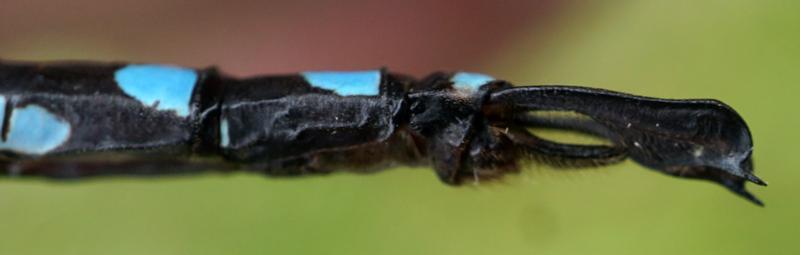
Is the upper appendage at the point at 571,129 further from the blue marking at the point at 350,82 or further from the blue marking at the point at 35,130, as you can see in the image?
the blue marking at the point at 35,130

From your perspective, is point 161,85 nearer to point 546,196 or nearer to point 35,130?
point 35,130

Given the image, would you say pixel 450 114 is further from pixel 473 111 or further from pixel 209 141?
pixel 209 141

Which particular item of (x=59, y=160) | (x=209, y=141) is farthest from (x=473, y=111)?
(x=59, y=160)

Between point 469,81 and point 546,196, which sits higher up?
point 469,81

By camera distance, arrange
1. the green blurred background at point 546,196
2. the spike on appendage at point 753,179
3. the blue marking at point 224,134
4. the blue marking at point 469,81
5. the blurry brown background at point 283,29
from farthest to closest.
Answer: the blurry brown background at point 283,29 → the green blurred background at point 546,196 → the blue marking at point 224,134 → the blue marking at point 469,81 → the spike on appendage at point 753,179

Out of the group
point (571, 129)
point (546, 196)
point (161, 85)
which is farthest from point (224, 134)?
point (546, 196)

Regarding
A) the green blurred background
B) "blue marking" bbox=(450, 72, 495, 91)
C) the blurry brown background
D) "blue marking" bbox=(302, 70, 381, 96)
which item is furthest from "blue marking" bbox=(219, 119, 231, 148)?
the blurry brown background

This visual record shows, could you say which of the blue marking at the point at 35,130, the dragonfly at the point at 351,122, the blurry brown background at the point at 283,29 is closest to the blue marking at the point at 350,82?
the dragonfly at the point at 351,122
